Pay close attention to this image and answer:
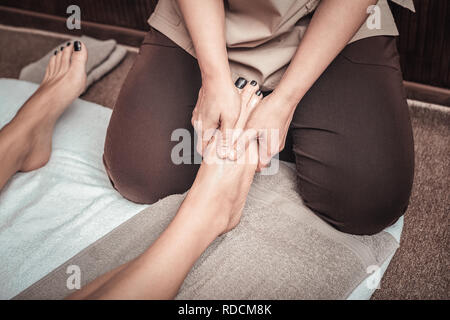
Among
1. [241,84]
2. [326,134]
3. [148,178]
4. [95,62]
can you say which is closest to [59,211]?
[148,178]

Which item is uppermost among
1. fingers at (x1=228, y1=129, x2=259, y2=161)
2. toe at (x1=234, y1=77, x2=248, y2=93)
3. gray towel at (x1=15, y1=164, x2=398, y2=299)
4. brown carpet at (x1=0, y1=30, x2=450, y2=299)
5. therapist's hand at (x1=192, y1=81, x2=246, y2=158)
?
toe at (x1=234, y1=77, x2=248, y2=93)

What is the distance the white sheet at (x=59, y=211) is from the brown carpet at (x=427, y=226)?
0.16 m

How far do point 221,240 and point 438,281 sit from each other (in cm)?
49

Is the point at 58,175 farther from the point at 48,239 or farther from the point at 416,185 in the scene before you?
the point at 416,185

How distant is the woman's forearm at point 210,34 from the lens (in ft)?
2.50

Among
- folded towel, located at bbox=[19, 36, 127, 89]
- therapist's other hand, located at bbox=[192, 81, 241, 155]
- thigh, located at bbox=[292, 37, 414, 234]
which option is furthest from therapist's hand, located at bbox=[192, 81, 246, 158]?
folded towel, located at bbox=[19, 36, 127, 89]

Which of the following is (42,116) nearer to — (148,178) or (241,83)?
(148,178)

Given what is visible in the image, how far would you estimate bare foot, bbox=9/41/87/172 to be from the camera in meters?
0.94

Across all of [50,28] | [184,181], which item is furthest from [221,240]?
[50,28]

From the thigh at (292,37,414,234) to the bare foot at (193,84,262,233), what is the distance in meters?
0.09

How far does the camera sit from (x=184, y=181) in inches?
33.8

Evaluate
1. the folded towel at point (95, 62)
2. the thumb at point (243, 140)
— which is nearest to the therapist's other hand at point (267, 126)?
the thumb at point (243, 140)

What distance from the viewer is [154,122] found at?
84cm

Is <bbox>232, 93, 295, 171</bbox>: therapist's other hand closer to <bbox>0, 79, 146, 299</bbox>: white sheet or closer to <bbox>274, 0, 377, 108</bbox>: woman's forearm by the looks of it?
<bbox>274, 0, 377, 108</bbox>: woman's forearm
